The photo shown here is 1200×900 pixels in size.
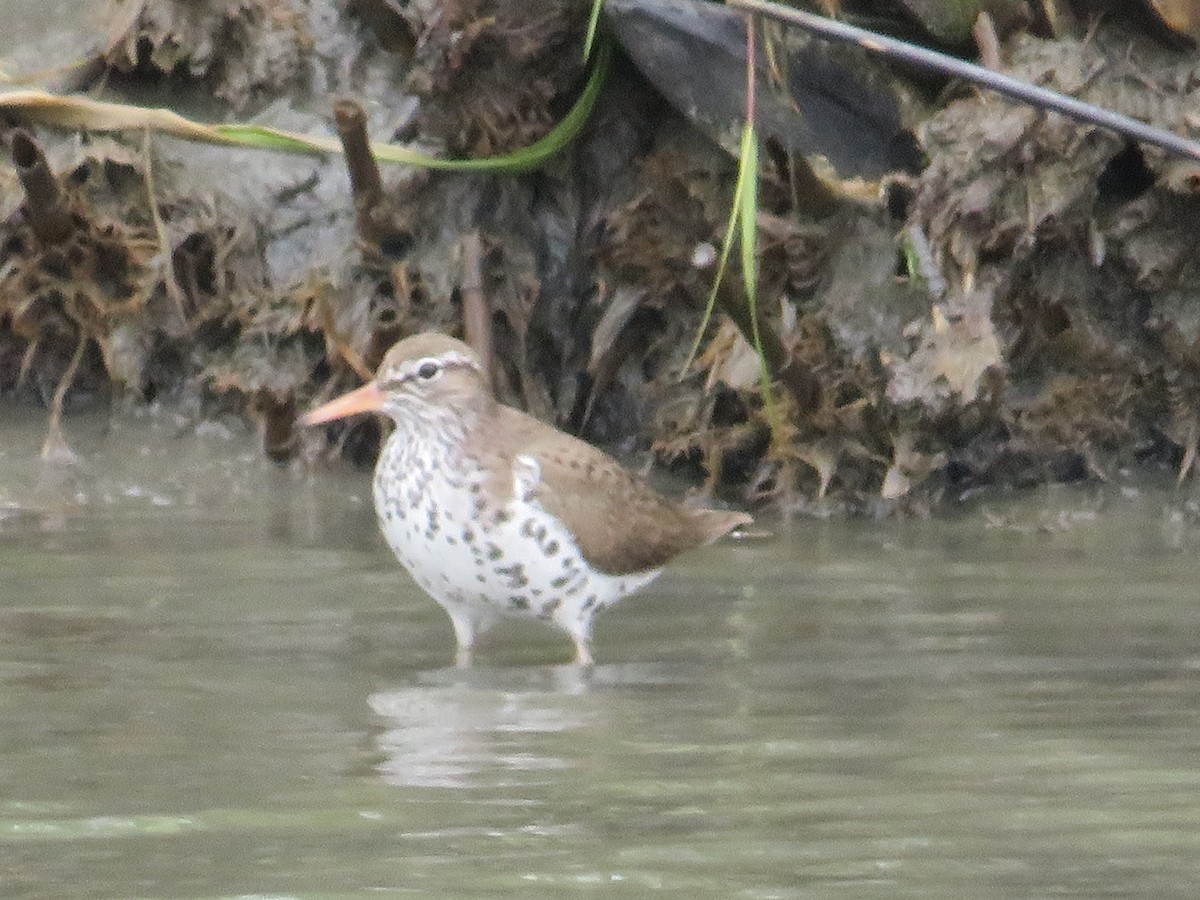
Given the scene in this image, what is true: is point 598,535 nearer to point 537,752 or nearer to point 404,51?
point 537,752

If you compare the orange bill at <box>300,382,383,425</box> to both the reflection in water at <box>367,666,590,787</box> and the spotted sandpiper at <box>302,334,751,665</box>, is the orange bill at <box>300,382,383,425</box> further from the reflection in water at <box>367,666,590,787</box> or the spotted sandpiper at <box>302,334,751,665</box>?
the reflection in water at <box>367,666,590,787</box>

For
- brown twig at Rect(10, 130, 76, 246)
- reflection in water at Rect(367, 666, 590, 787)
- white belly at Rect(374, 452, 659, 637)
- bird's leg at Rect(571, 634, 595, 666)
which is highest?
brown twig at Rect(10, 130, 76, 246)

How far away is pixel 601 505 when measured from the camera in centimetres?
688

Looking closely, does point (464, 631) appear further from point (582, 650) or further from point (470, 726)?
point (470, 726)

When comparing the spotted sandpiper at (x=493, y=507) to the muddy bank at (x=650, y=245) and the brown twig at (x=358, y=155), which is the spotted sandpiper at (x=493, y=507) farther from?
the brown twig at (x=358, y=155)

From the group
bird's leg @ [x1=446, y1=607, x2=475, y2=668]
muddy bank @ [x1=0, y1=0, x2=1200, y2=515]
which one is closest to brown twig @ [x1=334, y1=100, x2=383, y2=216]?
muddy bank @ [x1=0, y1=0, x2=1200, y2=515]

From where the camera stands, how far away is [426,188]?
9.25m

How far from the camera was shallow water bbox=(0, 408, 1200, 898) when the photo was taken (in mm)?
4297

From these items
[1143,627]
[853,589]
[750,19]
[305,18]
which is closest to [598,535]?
[853,589]

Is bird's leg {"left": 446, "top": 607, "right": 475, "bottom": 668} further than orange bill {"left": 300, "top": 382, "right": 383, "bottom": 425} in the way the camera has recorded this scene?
No

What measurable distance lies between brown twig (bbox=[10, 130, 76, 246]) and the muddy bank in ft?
0.05

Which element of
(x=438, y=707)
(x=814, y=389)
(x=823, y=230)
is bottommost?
(x=438, y=707)

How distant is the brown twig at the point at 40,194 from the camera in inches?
350

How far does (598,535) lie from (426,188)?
2796 mm
